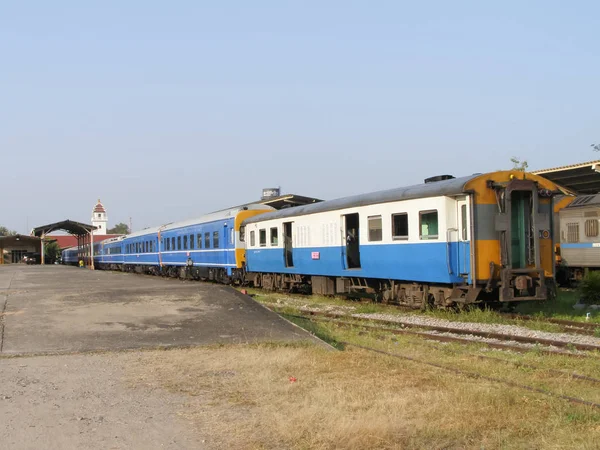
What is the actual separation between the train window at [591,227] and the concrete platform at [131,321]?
13.8 metres

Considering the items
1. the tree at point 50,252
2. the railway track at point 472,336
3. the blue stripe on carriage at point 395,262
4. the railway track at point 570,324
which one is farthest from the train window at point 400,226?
the tree at point 50,252

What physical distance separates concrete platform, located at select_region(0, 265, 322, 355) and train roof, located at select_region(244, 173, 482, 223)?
416 centimetres

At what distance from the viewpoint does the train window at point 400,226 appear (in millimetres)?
13983

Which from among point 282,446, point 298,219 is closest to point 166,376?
point 282,446

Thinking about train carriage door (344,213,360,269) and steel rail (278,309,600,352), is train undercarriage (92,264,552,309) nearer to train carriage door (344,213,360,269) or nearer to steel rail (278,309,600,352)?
train carriage door (344,213,360,269)

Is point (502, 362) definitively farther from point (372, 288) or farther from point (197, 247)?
point (197, 247)

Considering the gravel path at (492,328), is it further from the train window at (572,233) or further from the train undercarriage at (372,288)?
the train window at (572,233)

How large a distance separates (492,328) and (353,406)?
6.68 m

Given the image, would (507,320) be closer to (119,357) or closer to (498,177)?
(498,177)

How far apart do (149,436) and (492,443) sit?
282 centimetres

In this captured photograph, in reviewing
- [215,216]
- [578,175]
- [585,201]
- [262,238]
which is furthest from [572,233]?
[215,216]

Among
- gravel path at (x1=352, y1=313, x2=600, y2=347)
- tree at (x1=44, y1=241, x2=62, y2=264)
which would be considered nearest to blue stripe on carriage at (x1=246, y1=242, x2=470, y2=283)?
gravel path at (x1=352, y1=313, x2=600, y2=347)

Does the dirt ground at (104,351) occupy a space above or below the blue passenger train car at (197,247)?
below

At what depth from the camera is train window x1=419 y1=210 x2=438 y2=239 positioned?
512 inches
